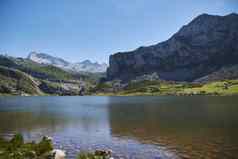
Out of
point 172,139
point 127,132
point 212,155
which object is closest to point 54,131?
point 127,132

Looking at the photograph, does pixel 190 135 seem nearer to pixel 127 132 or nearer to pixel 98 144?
pixel 127 132

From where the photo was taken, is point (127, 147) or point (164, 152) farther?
point (127, 147)

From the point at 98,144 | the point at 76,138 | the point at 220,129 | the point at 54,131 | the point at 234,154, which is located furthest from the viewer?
the point at 54,131

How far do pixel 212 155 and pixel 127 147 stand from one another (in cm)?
1275

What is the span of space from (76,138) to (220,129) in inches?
1159

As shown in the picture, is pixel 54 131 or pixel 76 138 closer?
pixel 76 138

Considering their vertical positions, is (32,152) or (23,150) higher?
(23,150)

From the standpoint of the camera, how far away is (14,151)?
1136 inches

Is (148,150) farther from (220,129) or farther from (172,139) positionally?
(220,129)

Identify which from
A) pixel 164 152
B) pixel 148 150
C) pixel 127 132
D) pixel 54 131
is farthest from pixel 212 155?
pixel 54 131

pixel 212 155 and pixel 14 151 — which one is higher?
pixel 14 151

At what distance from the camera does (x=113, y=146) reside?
40.9 m

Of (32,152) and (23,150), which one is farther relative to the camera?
(23,150)

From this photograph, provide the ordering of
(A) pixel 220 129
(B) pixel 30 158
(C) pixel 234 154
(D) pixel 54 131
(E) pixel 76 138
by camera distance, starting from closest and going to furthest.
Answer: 1. (B) pixel 30 158
2. (C) pixel 234 154
3. (E) pixel 76 138
4. (A) pixel 220 129
5. (D) pixel 54 131
